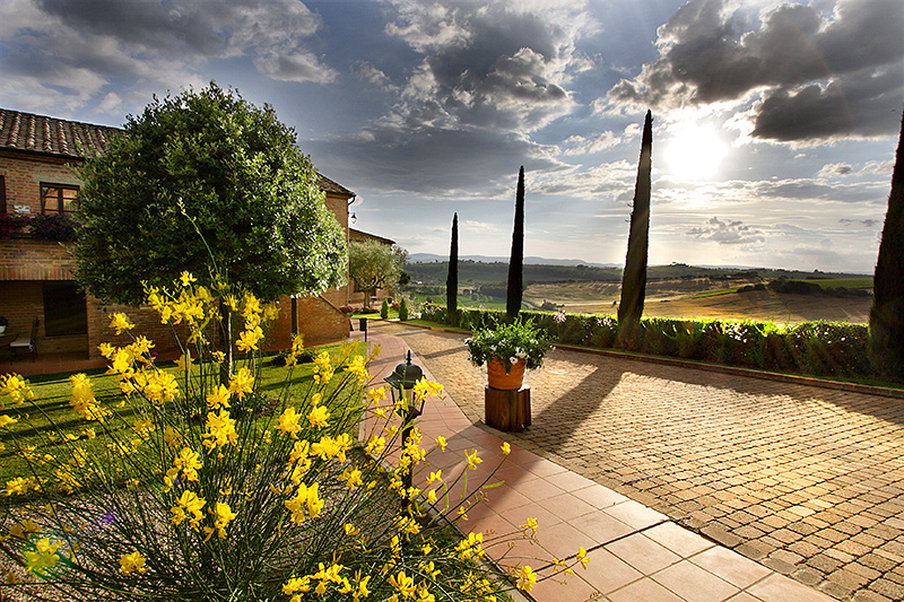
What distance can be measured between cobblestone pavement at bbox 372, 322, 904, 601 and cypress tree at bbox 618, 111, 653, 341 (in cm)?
429

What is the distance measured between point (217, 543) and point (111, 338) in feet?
43.3

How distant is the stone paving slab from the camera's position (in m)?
2.51

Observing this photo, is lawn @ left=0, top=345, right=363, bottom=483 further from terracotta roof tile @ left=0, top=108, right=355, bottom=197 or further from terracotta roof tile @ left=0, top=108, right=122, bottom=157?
terracotta roof tile @ left=0, top=108, right=122, bottom=157

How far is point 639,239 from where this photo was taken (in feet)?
42.5

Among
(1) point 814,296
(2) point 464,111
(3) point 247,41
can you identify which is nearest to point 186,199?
(3) point 247,41

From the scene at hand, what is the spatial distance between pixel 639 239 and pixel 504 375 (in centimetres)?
990

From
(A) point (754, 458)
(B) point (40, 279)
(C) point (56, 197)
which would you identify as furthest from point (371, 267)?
(A) point (754, 458)

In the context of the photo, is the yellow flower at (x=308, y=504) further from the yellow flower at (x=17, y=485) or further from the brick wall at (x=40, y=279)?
the brick wall at (x=40, y=279)

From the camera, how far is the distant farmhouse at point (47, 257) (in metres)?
10.1

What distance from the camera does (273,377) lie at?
8.29 metres

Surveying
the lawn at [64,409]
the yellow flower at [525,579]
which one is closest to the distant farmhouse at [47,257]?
the lawn at [64,409]

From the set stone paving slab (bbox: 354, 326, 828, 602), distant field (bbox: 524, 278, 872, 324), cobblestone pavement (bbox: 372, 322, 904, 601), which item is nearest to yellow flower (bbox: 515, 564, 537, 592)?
stone paving slab (bbox: 354, 326, 828, 602)

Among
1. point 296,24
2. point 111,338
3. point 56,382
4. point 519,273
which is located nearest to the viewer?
point 296,24

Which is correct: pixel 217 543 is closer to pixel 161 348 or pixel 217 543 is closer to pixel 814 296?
pixel 161 348
